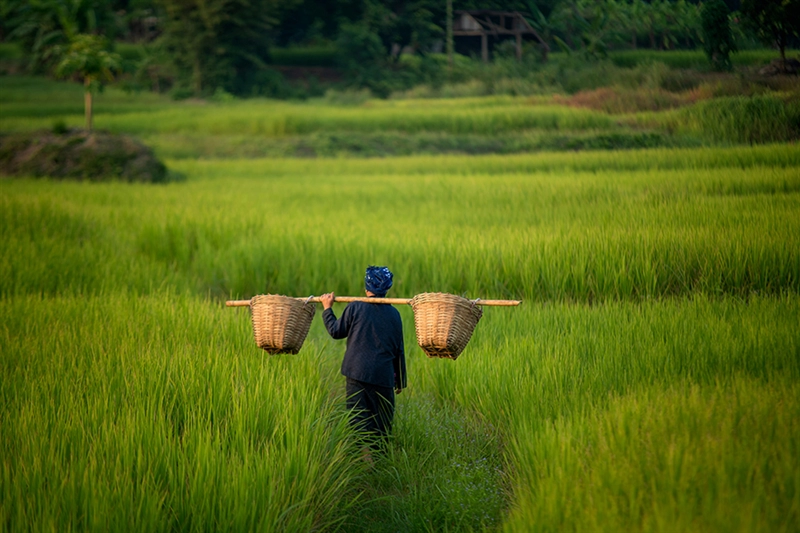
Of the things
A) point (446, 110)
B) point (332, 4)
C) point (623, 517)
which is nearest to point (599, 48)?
point (446, 110)

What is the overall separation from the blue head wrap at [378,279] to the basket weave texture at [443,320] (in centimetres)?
23

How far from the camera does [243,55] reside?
15672 millimetres

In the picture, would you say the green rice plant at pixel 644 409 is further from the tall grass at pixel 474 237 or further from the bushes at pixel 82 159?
the bushes at pixel 82 159

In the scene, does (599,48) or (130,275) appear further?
(599,48)

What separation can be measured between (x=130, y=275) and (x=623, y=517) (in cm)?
436

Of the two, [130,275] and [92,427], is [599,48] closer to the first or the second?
[130,275]

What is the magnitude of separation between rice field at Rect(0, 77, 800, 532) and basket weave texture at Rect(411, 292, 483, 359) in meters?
0.43

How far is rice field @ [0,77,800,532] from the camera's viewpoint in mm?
2242

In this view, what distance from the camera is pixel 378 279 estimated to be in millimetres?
3082

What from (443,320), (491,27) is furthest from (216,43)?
(443,320)

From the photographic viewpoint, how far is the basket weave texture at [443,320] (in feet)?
9.29

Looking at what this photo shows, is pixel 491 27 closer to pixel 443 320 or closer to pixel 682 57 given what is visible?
pixel 682 57

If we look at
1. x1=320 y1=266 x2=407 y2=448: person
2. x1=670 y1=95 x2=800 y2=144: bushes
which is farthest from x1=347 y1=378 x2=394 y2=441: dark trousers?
x1=670 y1=95 x2=800 y2=144: bushes

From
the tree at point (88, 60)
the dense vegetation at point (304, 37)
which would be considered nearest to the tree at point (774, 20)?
the dense vegetation at point (304, 37)
